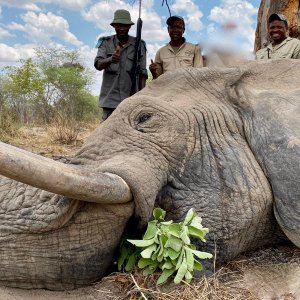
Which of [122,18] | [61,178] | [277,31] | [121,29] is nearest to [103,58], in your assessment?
[121,29]

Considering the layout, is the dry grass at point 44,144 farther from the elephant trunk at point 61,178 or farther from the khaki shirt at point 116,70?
the elephant trunk at point 61,178

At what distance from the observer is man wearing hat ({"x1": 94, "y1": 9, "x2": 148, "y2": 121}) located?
25.4ft

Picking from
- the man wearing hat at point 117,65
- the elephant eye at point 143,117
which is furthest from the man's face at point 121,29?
the elephant eye at point 143,117

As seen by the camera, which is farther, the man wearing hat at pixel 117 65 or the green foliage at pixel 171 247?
the man wearing hat at pixel 117 65

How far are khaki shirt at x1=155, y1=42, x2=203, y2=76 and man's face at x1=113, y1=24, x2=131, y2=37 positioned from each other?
53 cm

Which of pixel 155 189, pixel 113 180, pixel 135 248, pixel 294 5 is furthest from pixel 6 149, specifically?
pixel 294 5

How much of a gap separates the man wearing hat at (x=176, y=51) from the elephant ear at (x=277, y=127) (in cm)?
307

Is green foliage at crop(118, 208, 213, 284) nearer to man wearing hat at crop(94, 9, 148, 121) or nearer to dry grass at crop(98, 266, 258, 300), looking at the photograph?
dry grass at crop(98, 266, 258, 300)

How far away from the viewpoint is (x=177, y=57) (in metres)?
7.54

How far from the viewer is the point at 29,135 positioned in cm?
1436

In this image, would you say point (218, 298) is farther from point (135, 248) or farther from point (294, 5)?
point (294, 5)

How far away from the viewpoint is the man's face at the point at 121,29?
25.1ft

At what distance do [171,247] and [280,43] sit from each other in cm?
437

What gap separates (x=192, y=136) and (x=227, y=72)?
2.40ft
